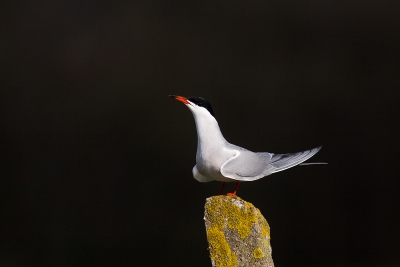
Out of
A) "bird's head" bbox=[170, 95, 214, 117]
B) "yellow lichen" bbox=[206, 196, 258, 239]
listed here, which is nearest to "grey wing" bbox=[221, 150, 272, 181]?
"bird's head" bbox=[170, 95, 214, 117]

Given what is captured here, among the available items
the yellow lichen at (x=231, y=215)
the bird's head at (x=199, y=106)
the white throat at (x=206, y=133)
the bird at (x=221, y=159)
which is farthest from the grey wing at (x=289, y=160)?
the yellow lichen at (x=231, y=215)

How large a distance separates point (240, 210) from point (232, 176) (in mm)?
483

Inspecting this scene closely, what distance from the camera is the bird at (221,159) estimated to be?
2.14m

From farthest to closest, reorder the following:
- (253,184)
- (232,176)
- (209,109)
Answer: (253,184), (209,109), (232,176)

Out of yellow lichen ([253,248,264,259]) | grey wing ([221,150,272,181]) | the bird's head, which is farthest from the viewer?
the bird's head

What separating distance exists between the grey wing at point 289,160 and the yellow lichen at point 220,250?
0.70 meters

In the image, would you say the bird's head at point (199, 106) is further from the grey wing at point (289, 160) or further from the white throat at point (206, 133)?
the grey wing at point (289, 160)

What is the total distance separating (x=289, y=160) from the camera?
7.65 ft

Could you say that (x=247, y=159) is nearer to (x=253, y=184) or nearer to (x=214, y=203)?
(x=214, y=203)

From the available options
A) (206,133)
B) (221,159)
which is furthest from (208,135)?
(221,159)

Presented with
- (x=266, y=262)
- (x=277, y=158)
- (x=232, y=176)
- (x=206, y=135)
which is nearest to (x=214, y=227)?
(x=266, y=262)

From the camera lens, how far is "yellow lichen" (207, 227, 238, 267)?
62.9 inches

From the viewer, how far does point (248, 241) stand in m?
1.60

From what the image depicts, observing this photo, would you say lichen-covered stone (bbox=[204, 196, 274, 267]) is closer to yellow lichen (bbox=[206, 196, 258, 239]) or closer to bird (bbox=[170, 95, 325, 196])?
yellow lichen (bbox=[206, 196, 258, 239])
